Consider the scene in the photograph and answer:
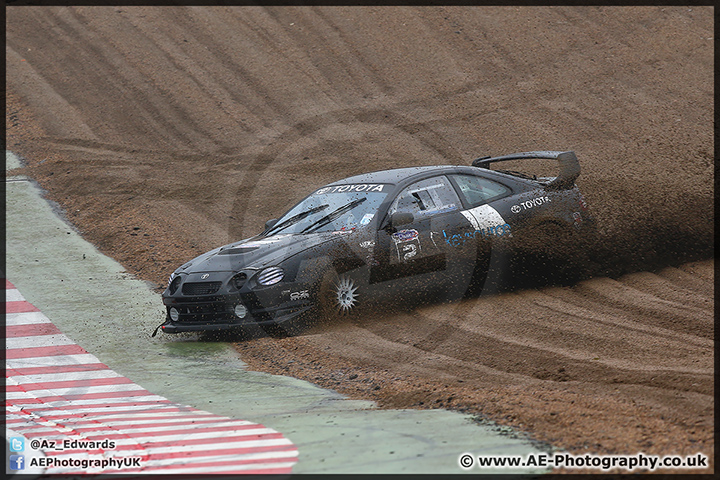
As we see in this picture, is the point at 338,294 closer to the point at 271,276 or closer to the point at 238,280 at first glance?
the point at 271,276

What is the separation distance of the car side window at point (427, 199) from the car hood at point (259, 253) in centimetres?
68

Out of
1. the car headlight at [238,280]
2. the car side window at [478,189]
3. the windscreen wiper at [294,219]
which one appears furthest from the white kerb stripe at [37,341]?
the car side window at [478,189]

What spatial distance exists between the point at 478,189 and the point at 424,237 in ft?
3.21

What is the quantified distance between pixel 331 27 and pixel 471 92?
4.33 m

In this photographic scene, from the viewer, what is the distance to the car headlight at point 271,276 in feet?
23.1

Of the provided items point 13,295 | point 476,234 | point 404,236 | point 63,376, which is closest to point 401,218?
point 404,236

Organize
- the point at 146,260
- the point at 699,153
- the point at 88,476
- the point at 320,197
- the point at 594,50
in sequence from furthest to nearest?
the point at 594,50
the point at 699,153
the point at 146,260
the point at 320,197
the point at 88,476

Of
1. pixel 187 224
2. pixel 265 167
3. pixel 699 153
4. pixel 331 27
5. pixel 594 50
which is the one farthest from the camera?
pixel 331 27

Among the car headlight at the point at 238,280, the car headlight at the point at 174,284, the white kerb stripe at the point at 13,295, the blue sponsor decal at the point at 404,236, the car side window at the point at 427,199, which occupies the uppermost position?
the car side window at the point at 427,199

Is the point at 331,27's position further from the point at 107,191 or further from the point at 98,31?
the point at 107,191

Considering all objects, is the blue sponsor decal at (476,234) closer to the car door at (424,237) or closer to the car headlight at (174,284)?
the car door at (424,237)

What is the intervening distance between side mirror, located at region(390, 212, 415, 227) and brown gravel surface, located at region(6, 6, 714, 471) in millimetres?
867

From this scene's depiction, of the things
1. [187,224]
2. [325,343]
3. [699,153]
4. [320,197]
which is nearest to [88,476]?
[325,343]

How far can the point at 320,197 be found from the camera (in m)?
8.16
